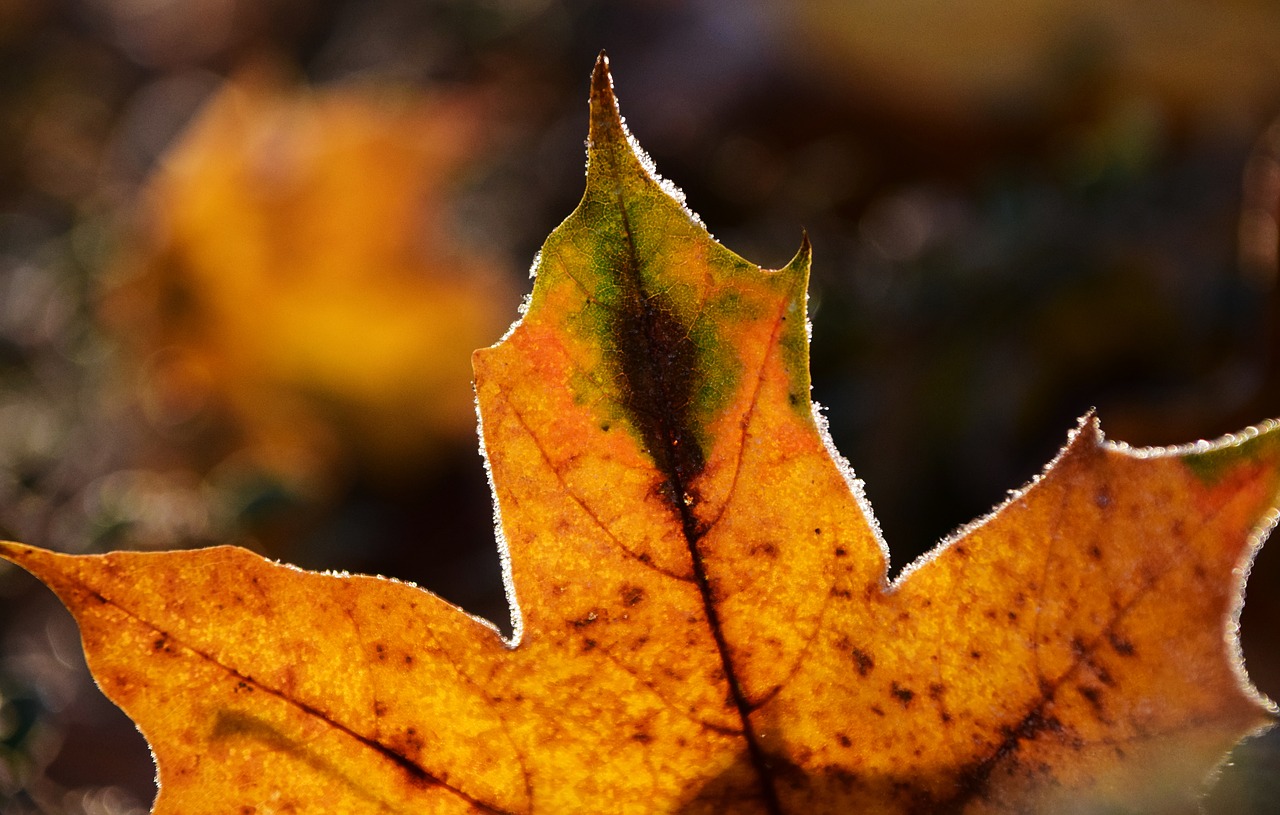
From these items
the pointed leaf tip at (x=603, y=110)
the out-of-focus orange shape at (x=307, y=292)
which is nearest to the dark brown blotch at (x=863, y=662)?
the pointed leaf tip at (x=603, y=110)

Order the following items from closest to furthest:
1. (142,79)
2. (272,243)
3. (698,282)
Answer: (698,282) < (272,243) < (142,79)

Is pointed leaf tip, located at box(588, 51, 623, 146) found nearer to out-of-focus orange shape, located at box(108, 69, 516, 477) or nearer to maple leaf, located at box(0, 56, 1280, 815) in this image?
maple leaf, located at box(0, 56, 1280, 815)

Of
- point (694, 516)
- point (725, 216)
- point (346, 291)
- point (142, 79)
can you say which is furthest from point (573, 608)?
point (142, 79)

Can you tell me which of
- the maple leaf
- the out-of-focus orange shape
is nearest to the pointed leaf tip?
the maple leaf

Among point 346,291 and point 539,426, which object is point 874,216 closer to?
point 346,291

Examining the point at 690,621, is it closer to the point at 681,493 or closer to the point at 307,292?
the point at 681,493
